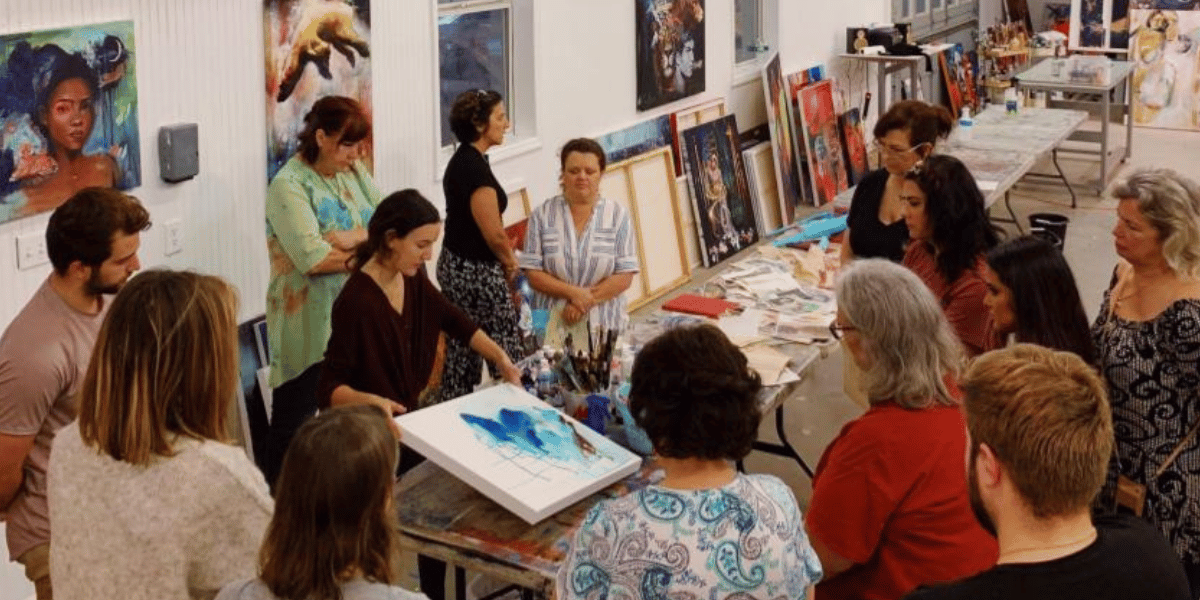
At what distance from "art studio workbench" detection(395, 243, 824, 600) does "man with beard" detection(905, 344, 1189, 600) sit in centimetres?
123

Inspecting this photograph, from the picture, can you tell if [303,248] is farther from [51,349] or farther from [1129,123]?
[1129,123]

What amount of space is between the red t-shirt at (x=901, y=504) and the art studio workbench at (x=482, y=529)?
64cm

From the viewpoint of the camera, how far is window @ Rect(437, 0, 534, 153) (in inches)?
271

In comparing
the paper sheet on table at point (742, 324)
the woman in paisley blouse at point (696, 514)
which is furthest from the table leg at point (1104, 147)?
the woman in paisley blouse at point (696, 514)

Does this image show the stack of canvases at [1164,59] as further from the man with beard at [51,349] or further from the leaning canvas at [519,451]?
the man with beard at [51,349]

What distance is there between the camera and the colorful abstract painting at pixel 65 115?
13.8ft

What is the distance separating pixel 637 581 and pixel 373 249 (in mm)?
1812

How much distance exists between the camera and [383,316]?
3885mm

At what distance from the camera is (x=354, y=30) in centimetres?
571

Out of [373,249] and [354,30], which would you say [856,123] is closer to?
[354,30]

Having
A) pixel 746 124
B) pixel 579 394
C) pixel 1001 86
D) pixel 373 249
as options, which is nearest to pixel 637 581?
pixel 579 394

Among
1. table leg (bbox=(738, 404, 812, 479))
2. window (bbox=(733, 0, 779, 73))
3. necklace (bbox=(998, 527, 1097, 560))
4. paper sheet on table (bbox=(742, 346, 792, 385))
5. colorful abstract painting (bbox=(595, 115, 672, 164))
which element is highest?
window (bbox=(733, 0, 779, 73))

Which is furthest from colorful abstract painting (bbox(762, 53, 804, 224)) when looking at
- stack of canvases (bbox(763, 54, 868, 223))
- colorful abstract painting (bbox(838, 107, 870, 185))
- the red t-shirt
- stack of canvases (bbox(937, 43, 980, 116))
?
the red t-shirt

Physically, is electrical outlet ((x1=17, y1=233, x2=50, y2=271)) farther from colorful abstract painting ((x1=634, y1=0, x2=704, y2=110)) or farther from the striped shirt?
colorful abstract painting ((x1=634, y1=0, x2=704, y2=110))
